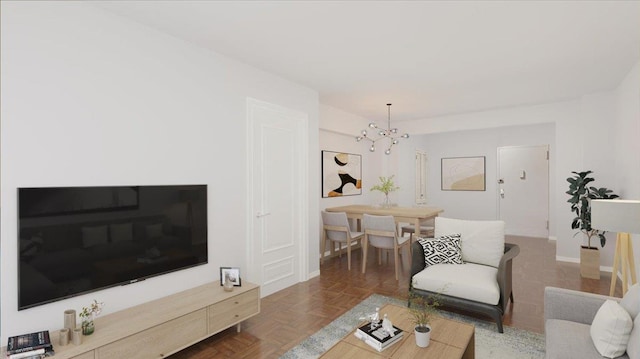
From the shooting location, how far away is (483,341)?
2715mm

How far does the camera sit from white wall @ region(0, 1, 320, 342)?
202cm

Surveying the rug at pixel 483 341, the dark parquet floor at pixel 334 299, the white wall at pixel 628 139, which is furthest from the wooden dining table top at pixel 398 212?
the white wall at pixel 628 139

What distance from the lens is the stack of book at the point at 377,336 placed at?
199 centimetres

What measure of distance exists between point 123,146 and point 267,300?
7.21ft

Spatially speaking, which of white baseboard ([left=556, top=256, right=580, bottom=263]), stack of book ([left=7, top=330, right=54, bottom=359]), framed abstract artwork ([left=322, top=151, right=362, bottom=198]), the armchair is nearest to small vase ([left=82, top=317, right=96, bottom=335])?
stack of book ([left=7, top=330, right=54, bottom=359])

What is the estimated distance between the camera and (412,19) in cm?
255

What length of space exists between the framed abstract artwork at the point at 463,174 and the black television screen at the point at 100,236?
22.4 ft

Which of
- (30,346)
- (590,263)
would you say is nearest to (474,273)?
(590,263)

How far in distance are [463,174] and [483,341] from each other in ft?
19.6

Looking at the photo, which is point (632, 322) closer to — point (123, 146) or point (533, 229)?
point (123, 146)

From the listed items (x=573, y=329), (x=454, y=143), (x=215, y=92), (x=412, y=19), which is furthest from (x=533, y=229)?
(x=215, y=92)

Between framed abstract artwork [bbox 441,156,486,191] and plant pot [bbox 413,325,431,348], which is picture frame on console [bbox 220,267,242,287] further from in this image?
framed abstract artwork [bbox 441,156,486,191]

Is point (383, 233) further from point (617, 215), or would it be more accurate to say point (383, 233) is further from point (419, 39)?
point (617, 215)

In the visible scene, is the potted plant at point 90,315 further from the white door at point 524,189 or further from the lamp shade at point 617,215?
the white door at point 524,189
